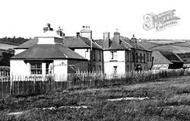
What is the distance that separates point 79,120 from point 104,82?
2746cm

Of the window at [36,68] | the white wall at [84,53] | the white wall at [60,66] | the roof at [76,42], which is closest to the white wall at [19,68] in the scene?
the window at [36,68]

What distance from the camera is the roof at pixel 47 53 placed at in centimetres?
4531

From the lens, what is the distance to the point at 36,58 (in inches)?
1779

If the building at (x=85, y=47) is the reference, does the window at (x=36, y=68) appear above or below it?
below

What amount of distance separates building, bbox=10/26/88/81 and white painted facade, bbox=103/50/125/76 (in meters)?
15.3

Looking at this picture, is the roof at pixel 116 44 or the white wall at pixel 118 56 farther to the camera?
the roof at pixel 116 44

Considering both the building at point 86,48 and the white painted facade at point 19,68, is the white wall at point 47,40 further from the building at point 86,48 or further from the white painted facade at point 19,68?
the building at point 86,48

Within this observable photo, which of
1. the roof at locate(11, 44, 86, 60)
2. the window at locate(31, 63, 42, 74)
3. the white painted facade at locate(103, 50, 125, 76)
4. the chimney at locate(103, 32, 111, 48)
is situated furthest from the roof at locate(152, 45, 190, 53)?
the window at locate(31, 63, 42, 74)

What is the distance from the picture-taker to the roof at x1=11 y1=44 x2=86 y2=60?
45309 millimetres

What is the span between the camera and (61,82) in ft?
107

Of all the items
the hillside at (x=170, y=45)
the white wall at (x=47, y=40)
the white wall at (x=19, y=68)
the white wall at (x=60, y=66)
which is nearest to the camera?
the white wall at (x=60, y=66)

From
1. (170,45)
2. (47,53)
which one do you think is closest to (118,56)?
(47,53)

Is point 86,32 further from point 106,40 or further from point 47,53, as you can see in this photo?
point 47,53

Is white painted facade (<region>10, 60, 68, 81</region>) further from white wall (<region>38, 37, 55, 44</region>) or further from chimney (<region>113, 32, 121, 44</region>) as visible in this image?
chimney (<region>113, 32, 121, 44</region>)
